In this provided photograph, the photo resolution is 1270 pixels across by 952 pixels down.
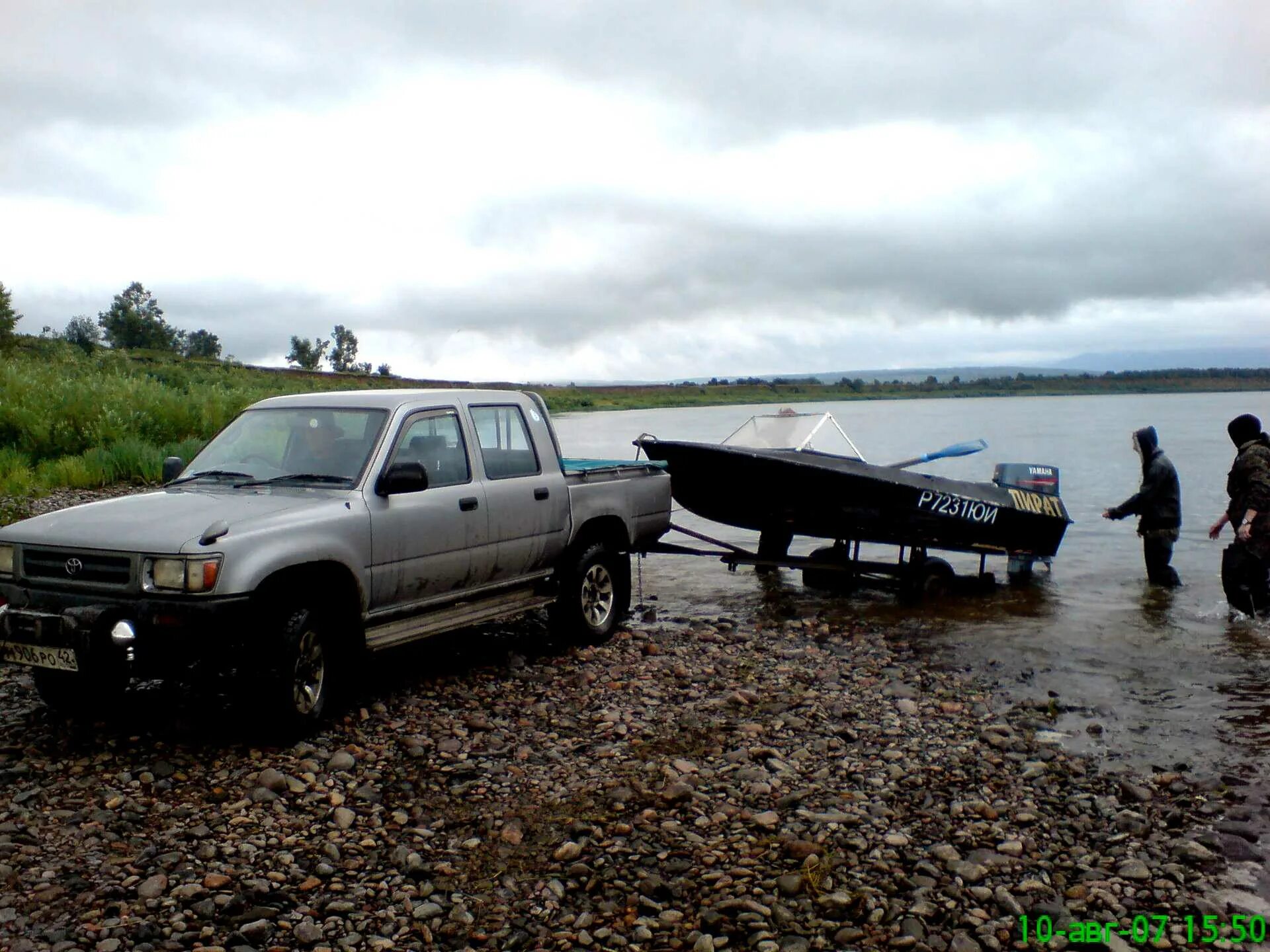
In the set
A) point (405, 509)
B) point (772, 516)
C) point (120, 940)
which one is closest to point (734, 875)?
point (120, 940)

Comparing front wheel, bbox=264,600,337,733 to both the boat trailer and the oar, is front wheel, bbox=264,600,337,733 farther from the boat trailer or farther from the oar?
the oar

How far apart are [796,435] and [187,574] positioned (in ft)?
29.9

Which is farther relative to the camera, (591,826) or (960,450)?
(960,450)

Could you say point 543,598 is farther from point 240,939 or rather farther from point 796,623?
point 240,939

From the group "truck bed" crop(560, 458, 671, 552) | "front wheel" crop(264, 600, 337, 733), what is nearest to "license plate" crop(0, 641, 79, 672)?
"front wheel" crop(264, 600, 337, 733)

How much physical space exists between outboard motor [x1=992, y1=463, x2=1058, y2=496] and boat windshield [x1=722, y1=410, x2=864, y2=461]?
179 cm

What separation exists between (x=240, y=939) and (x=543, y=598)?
4.35 meters

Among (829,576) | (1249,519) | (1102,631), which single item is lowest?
(1102,631)

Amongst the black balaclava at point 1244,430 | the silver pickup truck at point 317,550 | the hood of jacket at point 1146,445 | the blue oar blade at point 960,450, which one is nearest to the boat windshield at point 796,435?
the blue oar blade at point 960,450

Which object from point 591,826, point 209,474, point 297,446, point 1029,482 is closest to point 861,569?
point 1029,482

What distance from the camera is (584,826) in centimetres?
512

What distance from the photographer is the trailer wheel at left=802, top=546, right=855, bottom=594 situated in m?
12.8

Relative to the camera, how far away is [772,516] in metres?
12.4

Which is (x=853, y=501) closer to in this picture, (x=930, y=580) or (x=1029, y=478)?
(x=930, y=580)
